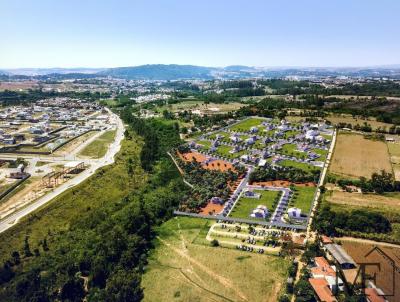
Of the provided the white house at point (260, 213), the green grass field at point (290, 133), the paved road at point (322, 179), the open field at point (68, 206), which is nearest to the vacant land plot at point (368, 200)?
the paved road at point (322, 179)

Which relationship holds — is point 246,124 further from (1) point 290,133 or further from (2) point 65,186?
(2) point 65,186

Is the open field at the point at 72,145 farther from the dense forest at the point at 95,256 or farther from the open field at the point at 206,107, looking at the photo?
→ the open field at the point at 206,107

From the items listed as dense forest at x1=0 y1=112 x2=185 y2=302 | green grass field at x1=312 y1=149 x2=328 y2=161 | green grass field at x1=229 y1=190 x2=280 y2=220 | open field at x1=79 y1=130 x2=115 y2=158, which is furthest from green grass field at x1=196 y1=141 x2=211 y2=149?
green grass field at x1=229 y1=190 x2=280 y2=220

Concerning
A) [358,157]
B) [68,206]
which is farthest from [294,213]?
[68,206]

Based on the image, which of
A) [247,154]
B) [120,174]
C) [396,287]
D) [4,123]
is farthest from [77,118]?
[396,287]

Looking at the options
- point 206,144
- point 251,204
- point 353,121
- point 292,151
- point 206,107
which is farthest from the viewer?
point 206,107
